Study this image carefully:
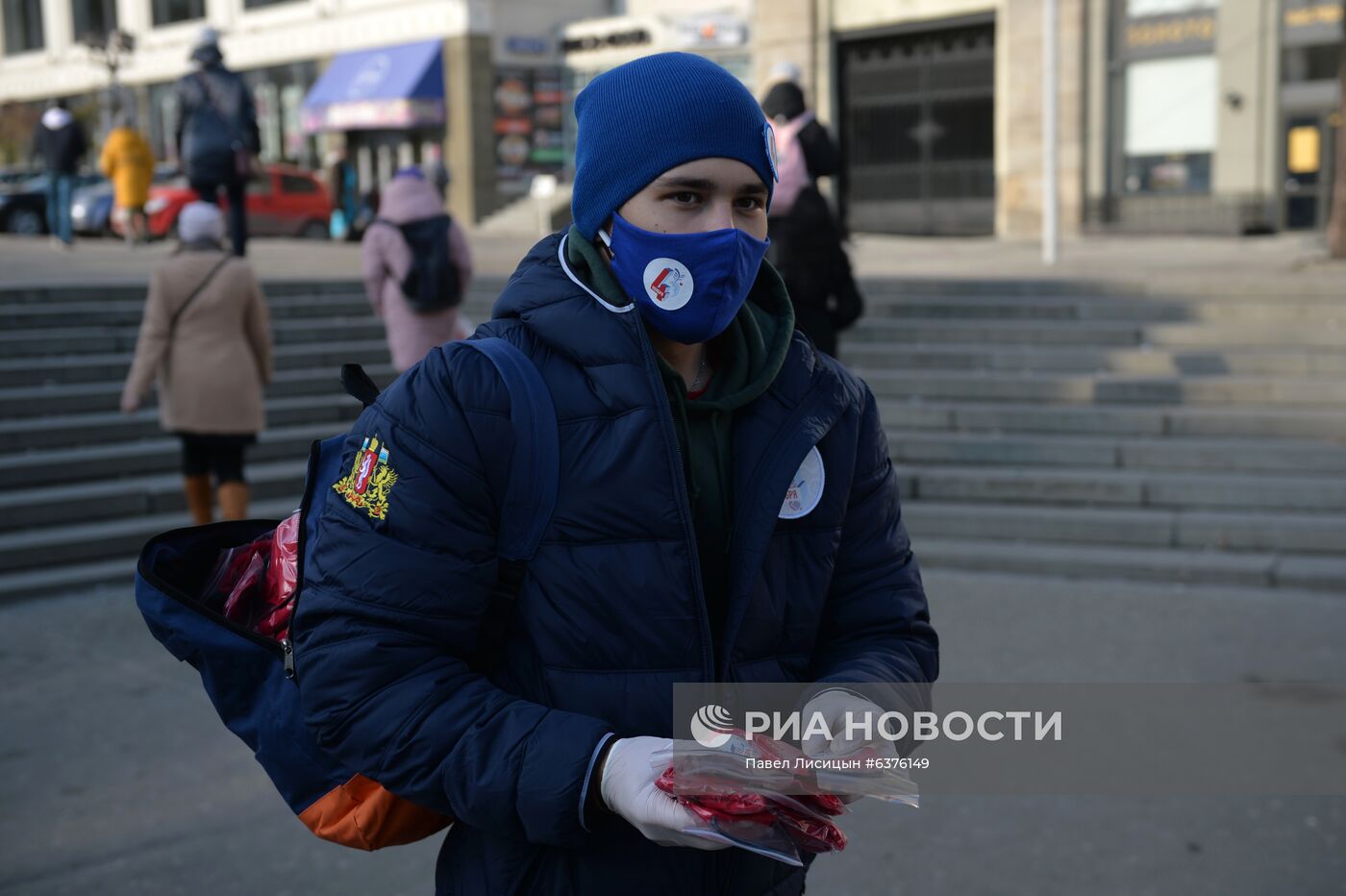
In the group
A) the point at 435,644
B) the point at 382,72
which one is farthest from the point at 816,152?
the point at 382,72

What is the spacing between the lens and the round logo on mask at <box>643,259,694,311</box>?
193cm

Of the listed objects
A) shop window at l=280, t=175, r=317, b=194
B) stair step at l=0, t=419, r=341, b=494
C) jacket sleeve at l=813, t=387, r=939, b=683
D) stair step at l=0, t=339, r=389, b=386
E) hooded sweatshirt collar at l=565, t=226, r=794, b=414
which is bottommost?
stair step at l=0, t=419, r=341, b=494

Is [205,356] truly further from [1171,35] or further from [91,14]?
[91,14]

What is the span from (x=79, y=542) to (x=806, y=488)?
6480mm

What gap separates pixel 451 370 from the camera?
183 cm

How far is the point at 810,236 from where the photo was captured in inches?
294

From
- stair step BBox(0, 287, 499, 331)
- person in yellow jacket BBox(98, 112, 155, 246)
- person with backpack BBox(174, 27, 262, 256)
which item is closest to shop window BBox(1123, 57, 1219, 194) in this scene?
stair step BBox(0, 287, 499, 331)

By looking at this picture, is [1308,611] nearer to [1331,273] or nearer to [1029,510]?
[1029,510]

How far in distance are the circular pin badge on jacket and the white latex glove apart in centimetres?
38

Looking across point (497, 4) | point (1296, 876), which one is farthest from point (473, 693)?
point (497, 4)

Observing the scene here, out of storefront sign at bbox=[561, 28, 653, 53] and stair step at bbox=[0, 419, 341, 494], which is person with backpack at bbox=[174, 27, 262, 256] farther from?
storefront sign at bbox=[561, 28, 653, 53]

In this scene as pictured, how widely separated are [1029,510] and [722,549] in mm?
6148

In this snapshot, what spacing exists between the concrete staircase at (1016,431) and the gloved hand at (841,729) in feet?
18.4

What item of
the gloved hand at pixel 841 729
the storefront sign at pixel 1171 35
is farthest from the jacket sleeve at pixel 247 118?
the storefront sign at pixel 1171 35
